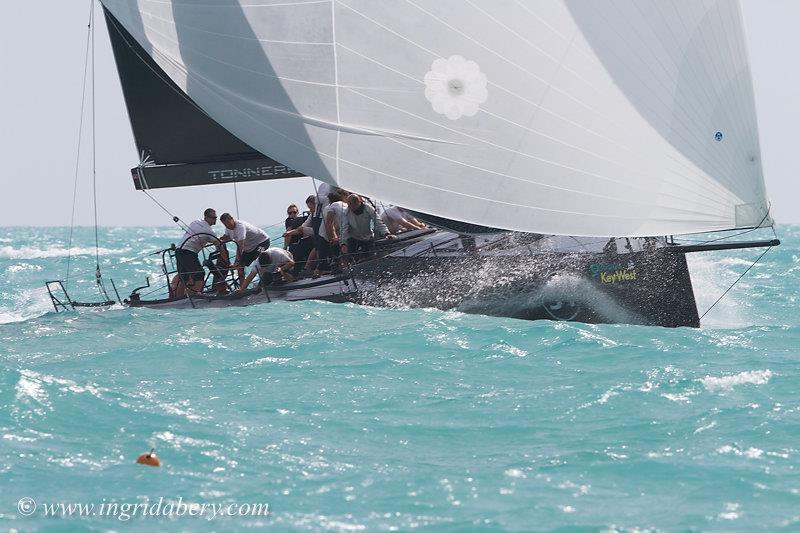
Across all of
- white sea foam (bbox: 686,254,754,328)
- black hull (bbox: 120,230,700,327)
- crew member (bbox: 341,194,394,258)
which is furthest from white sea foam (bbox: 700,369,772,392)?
crew member (bbox: 341,194,394,258)

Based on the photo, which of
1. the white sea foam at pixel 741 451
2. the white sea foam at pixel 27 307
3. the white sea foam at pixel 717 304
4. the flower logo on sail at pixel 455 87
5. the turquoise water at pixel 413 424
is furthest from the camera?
the white sea foam at pixel 27 307

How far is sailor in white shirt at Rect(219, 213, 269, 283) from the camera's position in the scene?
12336 millimetres

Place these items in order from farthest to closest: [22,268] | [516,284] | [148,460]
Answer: [22,268]
[516,284]
[148,460]

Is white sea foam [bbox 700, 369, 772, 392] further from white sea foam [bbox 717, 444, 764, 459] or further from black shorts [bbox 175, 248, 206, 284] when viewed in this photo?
black shorts [bbox 175, 248, 206, 284]

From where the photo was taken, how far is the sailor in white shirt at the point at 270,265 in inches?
462

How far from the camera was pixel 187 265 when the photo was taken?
1235 centimetres

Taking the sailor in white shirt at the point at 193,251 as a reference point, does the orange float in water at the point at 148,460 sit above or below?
below

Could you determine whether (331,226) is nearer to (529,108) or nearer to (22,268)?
(529,108)

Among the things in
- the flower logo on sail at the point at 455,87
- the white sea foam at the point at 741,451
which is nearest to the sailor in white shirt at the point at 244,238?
the flower logo on sail at the point at 455,87

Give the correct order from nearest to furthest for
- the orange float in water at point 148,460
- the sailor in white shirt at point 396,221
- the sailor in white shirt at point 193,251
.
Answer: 1. the orange float in water at point 148,460
2. the sailor in white shirt at point 193,251
3. the sailor in white shirt at point 396,221

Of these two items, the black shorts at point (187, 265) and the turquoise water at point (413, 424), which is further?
the black shorts at point (187, 265)

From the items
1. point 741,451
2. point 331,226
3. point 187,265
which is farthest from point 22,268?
point 741,451

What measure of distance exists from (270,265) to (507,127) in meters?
3.37

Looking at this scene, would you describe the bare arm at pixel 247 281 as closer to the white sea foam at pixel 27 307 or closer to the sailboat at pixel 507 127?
the sailboat at pixel 507 127
